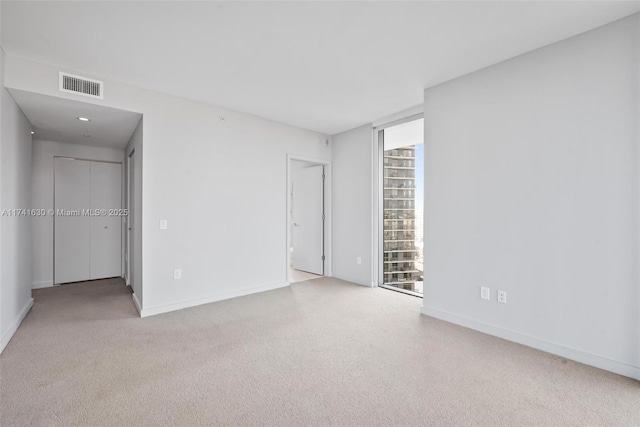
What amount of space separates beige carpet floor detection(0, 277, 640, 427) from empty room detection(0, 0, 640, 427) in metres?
0.02

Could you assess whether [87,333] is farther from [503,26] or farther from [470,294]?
[503,26]

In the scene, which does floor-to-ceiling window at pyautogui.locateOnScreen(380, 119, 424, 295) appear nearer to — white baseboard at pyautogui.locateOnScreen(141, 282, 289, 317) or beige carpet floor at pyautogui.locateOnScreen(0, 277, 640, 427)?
beige carpet floor at pyautogui.locateOnScreen(0, 277, 640, 427)

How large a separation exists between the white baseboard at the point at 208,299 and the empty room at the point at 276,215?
0.03 meters

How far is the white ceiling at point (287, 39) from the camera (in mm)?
2096

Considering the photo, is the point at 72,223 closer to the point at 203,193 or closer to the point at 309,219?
the point at 203,193

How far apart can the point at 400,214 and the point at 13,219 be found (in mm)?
4766

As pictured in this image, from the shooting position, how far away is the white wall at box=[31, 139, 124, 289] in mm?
4578

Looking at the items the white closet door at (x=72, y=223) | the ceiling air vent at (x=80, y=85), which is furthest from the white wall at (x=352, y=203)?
the white closet door at (x=72, y=223)

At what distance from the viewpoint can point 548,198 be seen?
254 centimetres

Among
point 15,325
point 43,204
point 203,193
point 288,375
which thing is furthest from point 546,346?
point 43,204

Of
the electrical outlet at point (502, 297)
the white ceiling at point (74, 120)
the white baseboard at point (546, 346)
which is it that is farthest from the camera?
the white ceiling at point (74, 120)

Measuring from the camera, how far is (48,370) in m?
2.24

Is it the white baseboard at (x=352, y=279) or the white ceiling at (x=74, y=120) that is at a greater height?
the white ceiling at (x=74, y=120)

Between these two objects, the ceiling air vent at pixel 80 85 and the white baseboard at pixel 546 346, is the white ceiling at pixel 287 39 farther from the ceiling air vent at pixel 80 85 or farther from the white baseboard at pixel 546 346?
the white baseboard at pixel 546 346
